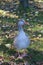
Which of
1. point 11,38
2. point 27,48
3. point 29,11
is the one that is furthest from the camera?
point 29,11

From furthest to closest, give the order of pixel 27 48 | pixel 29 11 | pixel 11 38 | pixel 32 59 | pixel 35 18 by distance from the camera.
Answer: pixel 29 11 → pixel 35 18 → pixel 11 38 → pixel 27 48 → pixel 32 59

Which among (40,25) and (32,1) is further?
(32,1)

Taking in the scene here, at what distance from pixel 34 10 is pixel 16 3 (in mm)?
936

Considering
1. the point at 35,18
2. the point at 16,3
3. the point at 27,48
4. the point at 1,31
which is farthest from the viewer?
the point at 16,3

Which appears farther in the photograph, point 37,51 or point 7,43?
point 7,43

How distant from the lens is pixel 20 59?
19.9 ft

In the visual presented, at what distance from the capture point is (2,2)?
1017 centimetres

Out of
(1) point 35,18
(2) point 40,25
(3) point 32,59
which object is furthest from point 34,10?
(3) point 32,59

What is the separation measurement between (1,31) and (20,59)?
1731mm

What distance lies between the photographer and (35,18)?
855 cm

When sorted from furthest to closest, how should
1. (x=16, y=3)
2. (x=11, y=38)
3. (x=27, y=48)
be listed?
(x=16, y=3) → (x=11, y=38) → (x=27, y=48)

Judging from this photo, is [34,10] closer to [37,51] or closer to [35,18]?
[35,18]

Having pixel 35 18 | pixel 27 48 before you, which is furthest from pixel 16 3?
pixel 27 48

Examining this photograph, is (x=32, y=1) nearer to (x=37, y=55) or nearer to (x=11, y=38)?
(x=11, y=38)
